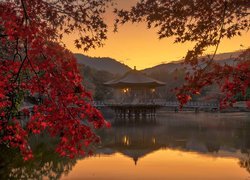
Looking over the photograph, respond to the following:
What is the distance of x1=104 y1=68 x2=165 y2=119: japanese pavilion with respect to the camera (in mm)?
61438

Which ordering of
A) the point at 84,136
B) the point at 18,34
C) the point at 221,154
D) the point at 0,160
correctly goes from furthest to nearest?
the point at 221,154 < the point at 0,160 < the point at 84,136 < the point at 18,34

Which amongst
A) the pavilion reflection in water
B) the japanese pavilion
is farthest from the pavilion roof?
the pavilion reflection in water

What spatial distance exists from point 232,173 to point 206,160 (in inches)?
145

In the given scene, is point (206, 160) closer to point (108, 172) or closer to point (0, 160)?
point (108, 172)

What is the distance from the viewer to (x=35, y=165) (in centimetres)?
1806

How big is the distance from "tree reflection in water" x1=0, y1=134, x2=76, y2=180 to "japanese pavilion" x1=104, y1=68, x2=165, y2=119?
38.8 m

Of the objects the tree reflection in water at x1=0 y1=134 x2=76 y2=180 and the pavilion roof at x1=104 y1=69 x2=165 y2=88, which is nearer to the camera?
the tree reflection in water at x1=0 y1=134 x2=76 y2=180

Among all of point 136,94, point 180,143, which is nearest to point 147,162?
point 180,143

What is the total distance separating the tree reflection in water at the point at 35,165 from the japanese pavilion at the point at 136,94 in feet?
127

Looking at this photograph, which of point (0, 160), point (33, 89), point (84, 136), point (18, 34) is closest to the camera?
point (18, 34)

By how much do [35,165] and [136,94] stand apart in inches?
1874

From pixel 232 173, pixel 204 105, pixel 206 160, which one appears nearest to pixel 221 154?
pixel 206 160

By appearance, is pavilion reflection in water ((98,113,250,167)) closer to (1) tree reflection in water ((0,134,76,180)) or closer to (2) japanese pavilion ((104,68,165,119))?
(1) tree reflection in water ((0,134,76,180))

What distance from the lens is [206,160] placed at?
824 inches
